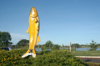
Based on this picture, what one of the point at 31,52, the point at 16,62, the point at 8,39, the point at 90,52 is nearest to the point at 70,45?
the point at 90,52

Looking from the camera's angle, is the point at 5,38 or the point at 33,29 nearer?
the point at 33,29

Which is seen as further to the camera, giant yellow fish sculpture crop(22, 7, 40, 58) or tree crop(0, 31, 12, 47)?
tree crop(0, 31, 12, 47)

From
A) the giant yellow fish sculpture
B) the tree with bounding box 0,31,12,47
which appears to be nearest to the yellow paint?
the giant yellow fish sculpture

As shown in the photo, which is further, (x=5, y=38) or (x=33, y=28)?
(x=5, y=38)

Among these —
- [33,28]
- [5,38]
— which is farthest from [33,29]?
[5,38]

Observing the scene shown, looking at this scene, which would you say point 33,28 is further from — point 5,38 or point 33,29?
point 5,38

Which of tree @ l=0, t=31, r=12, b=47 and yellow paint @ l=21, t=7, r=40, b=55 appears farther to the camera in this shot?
tree @ l=0, t=31, r=12, b=47

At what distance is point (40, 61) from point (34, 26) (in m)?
2.45

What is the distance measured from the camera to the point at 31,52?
8.22 metres

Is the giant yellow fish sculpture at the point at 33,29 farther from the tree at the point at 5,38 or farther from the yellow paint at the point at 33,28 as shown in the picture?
the tree at the point at 5,38

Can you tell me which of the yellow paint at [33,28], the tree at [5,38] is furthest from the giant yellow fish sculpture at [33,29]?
the tree at [5,38]

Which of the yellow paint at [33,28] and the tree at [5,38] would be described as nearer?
the yellow paint at [33,28]

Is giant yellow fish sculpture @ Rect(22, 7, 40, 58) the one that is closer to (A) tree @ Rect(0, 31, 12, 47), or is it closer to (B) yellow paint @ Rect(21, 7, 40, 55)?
(B) yellow paint @ Rect(21, 7, 40, 55)

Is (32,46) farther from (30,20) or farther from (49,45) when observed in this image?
(49,45)
